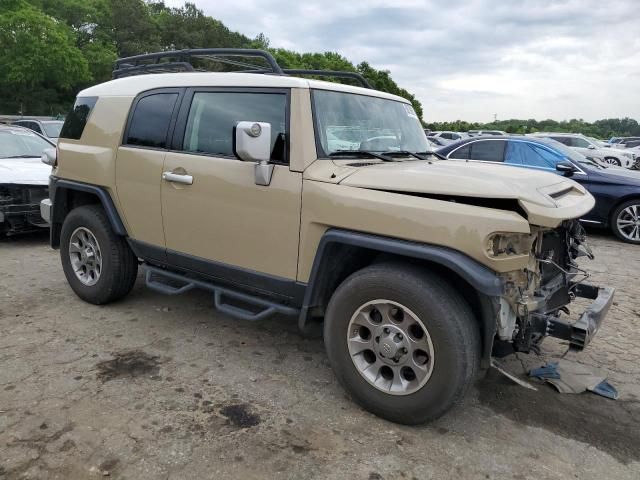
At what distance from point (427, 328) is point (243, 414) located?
4.01 ft

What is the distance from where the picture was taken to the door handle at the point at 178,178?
3.78 meters

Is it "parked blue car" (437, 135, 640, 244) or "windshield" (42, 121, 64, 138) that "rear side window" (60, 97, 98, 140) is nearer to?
"parked blue car" (437, 135, 640, 244)

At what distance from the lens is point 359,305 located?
303 centimetres

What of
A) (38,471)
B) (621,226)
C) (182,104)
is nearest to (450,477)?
(38,471)

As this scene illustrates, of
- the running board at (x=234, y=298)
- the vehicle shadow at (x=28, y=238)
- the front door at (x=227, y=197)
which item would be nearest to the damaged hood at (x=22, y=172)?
the vehicle shadow at (x=28, y=238)

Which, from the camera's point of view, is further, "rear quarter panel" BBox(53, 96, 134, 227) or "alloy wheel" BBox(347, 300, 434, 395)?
"rear quarter panel" BBox(53, 96, 134, 227)

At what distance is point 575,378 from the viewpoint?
3668mm

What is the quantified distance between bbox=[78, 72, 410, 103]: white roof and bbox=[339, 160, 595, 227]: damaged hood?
0.73 metres

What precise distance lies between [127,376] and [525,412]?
261cm

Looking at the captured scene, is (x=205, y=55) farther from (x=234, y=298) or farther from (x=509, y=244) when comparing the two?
(x=509, y=244)

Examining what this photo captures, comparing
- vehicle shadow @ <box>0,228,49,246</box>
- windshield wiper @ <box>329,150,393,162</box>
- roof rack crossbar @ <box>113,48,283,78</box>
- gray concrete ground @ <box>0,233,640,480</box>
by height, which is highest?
roof rack crossbar @ <box>113,48,283,78</box>

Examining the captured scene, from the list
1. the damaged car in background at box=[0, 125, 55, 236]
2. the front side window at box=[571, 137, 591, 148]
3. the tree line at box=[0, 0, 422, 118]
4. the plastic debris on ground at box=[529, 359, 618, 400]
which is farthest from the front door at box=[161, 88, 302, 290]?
the front side window at box=[571, 137, 591, 148]

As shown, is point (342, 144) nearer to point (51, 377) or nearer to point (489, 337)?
point (489, 337)

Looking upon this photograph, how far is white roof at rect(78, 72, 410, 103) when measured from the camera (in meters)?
3.48
